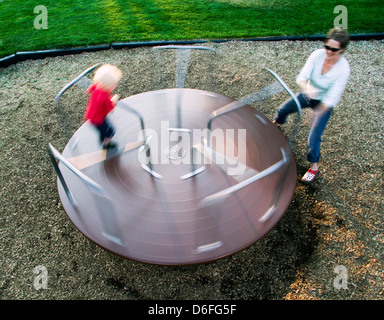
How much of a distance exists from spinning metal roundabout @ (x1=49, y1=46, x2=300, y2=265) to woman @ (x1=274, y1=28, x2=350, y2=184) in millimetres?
269

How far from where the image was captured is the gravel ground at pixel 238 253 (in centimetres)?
235

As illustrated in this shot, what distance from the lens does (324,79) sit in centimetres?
238

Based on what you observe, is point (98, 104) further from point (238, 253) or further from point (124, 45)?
point (124, 45)

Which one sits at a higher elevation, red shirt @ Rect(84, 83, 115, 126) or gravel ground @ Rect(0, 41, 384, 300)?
red shirt @ Rect(84, 83, 115, 126)

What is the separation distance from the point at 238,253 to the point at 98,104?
1.67 meters

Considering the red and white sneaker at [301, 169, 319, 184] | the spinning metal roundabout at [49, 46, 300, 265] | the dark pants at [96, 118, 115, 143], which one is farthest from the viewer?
the red and white sneaker at [301, 169, 319, 184]

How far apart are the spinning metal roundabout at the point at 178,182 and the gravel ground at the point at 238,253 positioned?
0.45m

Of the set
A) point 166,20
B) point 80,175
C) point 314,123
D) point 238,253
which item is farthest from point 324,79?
point 166,20

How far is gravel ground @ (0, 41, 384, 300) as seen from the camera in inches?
92.7

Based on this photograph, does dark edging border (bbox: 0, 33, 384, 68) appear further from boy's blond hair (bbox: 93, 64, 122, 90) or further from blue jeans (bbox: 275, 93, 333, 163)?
boy's blond hair (bbox: 93, 64, 122, 90)

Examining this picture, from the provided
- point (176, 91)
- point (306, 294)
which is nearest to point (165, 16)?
point (176, 91)

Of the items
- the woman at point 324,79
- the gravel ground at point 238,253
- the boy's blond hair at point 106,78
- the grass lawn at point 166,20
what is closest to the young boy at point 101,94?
the boy's blond hair at point 106,78

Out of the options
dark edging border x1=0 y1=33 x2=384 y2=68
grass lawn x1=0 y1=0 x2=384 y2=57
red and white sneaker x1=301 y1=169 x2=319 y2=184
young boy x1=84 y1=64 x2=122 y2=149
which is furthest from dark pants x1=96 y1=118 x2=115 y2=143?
grass lawn x1=0 y1=0 x2=384 y2=57

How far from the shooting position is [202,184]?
2408 millimetres
